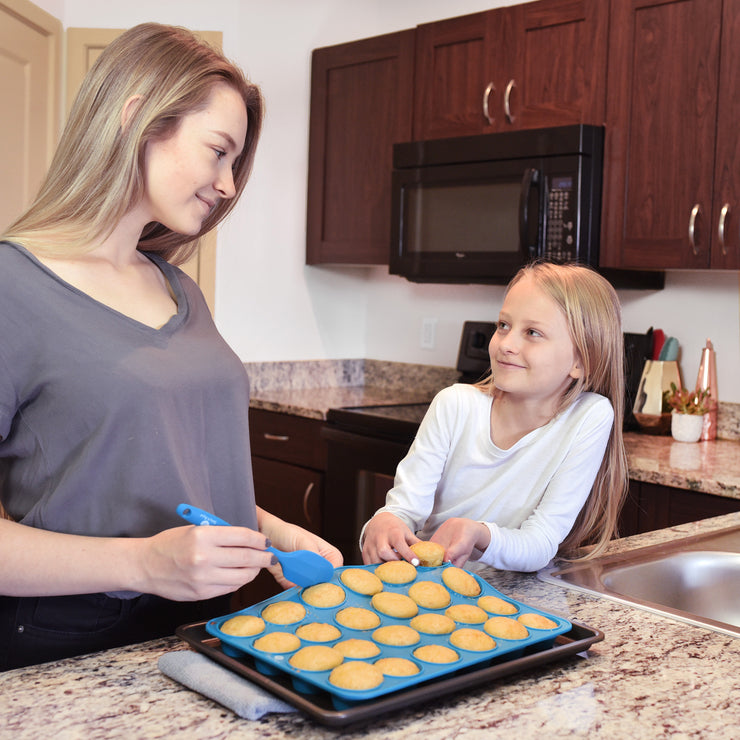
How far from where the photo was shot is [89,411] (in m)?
1.04

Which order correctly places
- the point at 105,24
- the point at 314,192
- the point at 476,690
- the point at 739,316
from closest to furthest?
the point at 476,690, the point at 739,316, the point at 105,24, the point at 314,192

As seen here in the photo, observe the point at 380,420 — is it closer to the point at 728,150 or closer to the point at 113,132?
the point at 728,150

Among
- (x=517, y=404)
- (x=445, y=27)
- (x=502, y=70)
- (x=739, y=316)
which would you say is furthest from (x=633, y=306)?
(x=517, y=404)

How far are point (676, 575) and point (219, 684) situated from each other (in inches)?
31.2

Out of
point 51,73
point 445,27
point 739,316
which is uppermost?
point 445,27

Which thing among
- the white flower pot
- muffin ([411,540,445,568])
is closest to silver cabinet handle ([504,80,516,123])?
the white flower pot

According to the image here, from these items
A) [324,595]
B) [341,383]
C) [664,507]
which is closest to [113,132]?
[324,595]

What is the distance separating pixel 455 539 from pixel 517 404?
427 mm

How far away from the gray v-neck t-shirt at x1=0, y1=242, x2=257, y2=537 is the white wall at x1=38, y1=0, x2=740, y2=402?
2.32 meters

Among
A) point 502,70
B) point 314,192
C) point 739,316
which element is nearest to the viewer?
point 739,316

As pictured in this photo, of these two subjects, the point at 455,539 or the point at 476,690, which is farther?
the point at 455,539

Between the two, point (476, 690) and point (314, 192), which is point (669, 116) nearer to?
point (314, 192)

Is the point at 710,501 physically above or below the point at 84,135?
below

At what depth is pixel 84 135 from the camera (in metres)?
1.14
